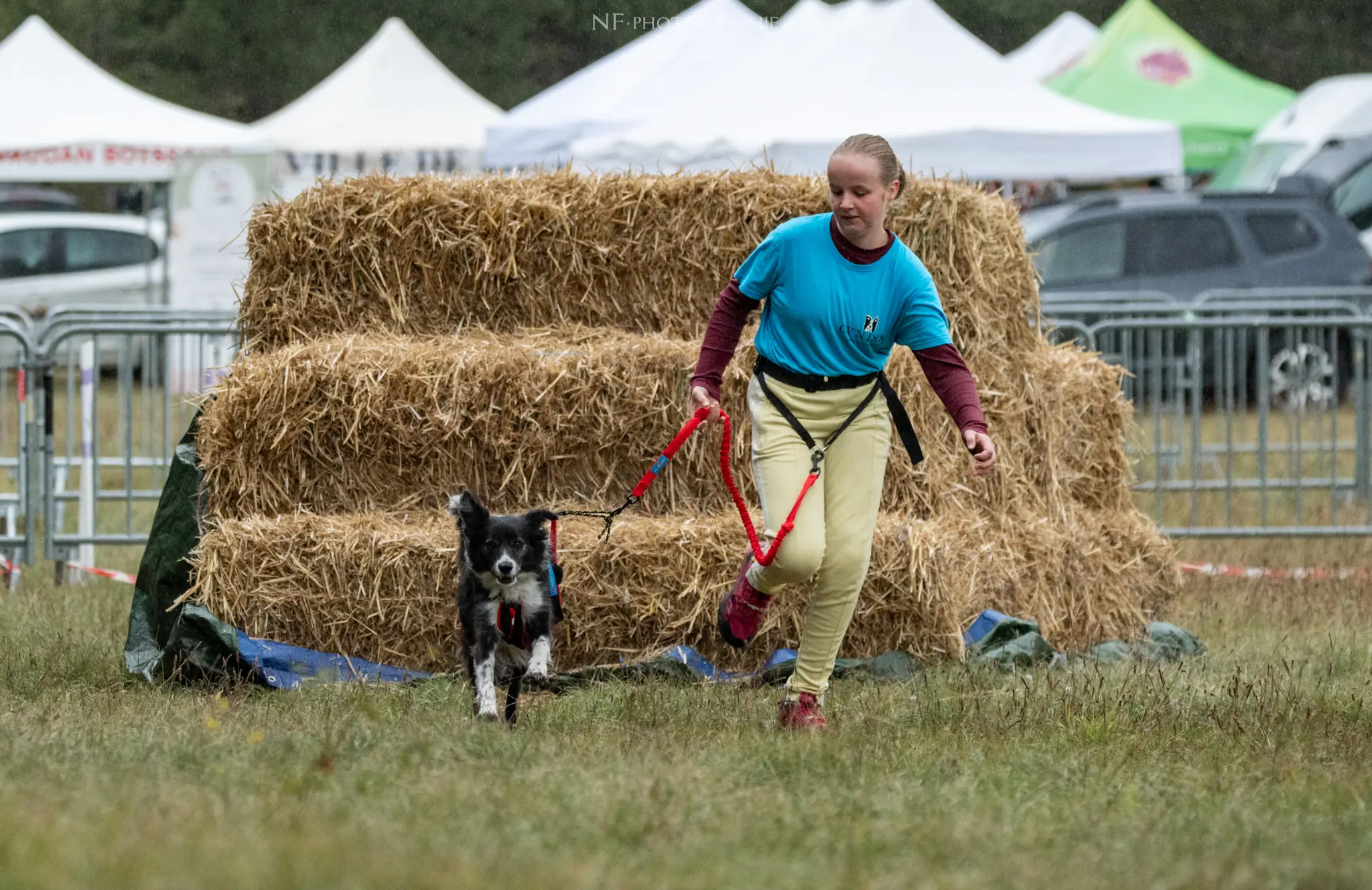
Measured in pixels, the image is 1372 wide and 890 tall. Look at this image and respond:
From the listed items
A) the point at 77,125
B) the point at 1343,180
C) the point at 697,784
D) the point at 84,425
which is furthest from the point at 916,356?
the point at 1343,180

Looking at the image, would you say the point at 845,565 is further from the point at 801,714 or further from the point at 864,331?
the point at 864,331

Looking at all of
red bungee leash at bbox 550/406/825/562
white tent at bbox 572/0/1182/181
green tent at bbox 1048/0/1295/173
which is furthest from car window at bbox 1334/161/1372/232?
red bungee leash at bbox 550/406/825/562

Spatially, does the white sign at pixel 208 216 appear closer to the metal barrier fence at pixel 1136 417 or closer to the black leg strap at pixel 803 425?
the metal barrier fence at pixel 1136 417

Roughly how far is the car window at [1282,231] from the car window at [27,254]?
15.5 m

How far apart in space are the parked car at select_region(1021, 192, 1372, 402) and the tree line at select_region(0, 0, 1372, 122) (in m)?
20.9

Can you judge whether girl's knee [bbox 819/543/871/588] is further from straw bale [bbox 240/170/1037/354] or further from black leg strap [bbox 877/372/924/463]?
straw bale [bbox 240/170/1037/354]

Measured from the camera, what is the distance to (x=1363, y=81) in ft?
85.0

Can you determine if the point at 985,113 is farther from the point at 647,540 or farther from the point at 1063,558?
the point at 647,540

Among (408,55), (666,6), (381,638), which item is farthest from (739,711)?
(666,6)

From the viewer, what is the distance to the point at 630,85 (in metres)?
20.1

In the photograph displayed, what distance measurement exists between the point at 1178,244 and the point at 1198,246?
23 cm

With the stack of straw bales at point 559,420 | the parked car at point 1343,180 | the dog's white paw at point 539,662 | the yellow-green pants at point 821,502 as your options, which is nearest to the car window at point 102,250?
the parked car at point 1343,180

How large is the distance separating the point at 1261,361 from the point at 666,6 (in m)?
16.9

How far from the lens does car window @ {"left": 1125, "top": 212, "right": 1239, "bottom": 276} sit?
19.2 metres
